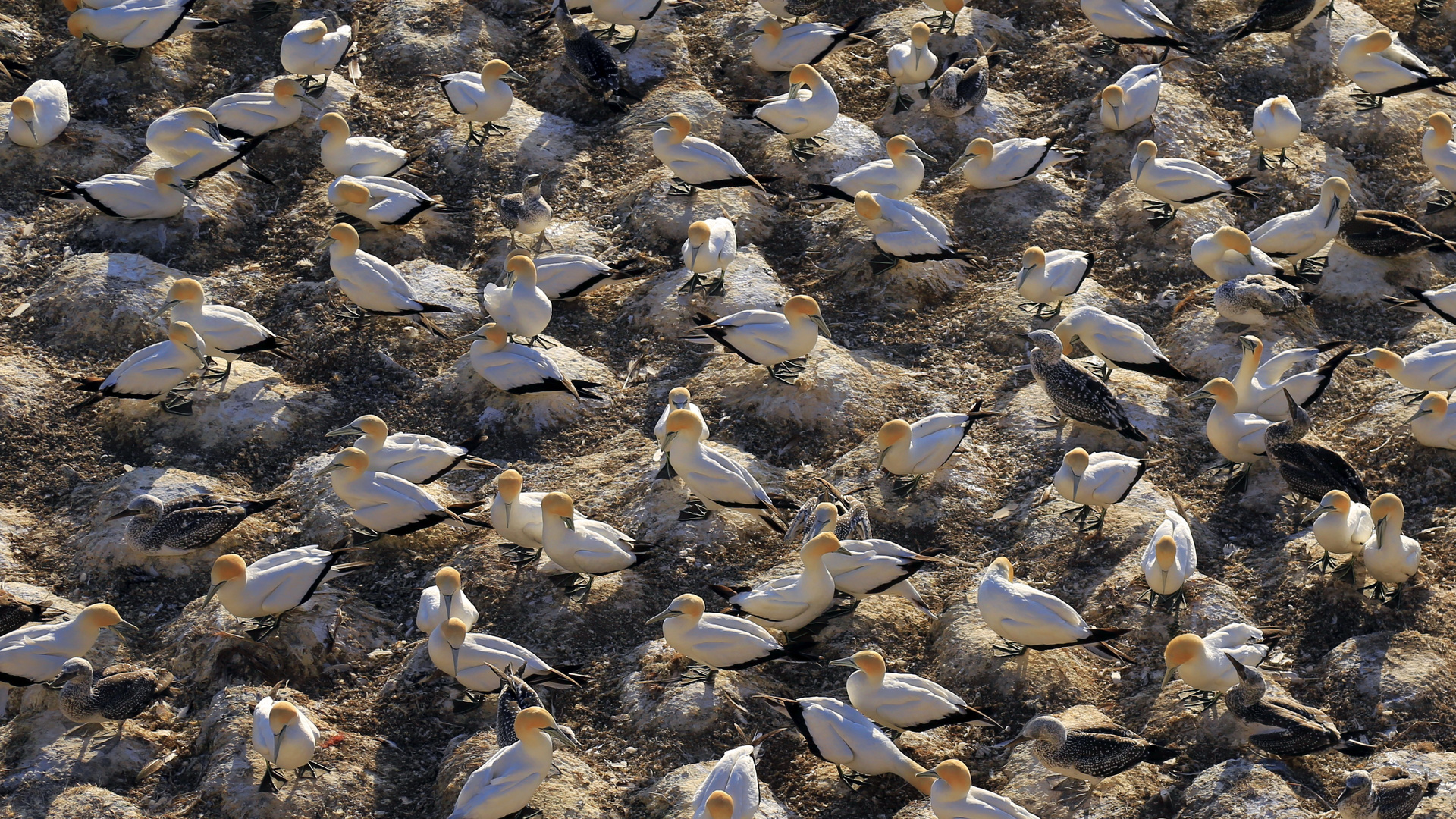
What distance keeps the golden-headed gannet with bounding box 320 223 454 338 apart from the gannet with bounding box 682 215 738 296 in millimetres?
1995

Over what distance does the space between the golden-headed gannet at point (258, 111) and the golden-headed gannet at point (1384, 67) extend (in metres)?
10.00

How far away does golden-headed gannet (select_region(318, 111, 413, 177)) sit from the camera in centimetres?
1235

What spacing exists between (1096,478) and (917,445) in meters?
1.26

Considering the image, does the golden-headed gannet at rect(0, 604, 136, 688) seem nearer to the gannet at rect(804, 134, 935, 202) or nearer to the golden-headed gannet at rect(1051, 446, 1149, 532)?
the golden-headed gannet at rect(1051, 446, 1149, 532)

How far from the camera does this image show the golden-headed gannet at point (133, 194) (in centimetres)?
1179

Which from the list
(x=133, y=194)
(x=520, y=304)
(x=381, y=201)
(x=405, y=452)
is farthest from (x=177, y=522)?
(x=133, y=194)

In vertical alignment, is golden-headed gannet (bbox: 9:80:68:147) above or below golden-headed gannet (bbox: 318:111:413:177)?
above

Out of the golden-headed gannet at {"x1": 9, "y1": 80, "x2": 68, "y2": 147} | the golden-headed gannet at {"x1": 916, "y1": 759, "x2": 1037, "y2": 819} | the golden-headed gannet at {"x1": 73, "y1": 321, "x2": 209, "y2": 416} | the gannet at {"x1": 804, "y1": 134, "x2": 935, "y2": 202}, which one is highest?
the golden-headed gannet at {"x1": 9, "y1": 80, "x2": 68, "y2": 147}

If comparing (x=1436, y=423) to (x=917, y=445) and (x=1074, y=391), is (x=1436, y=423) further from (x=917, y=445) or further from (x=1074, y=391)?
(x=917, y=445)

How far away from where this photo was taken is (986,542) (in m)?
9.72

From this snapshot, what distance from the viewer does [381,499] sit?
30.8 ft

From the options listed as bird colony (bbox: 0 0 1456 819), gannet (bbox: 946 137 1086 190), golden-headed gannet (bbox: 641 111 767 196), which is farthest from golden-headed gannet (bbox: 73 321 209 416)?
gannet (bbox: 946 137 1086 190)

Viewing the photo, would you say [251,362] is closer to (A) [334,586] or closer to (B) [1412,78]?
(A) [334,586]

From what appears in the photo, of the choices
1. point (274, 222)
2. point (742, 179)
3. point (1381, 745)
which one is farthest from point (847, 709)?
point (274, 222)
